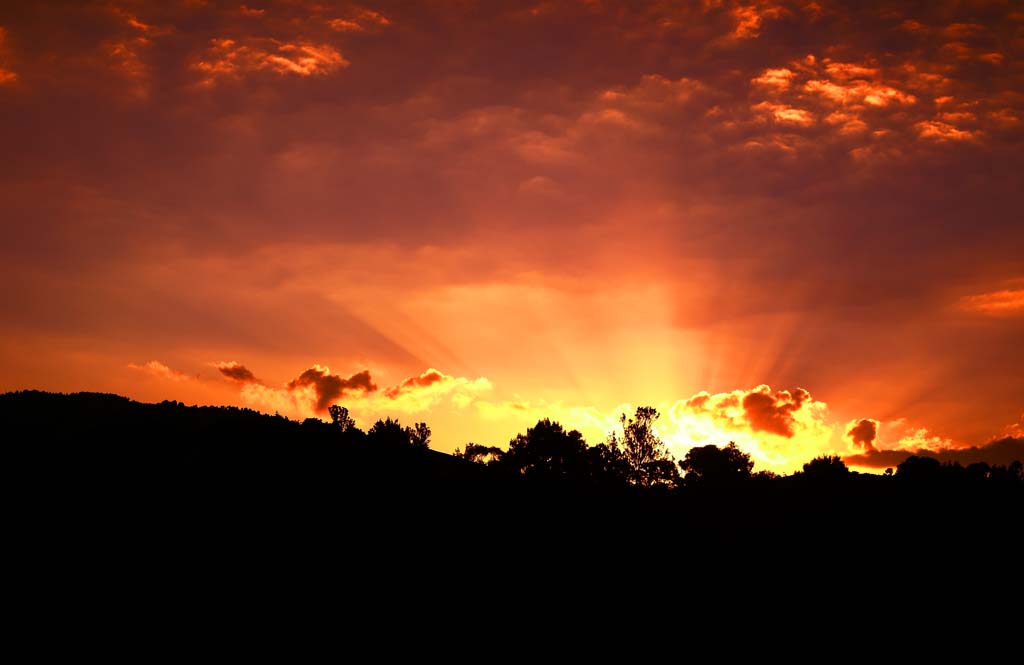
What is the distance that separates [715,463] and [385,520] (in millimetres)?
62250

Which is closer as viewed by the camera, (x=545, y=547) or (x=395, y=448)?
(x=545, y=547)

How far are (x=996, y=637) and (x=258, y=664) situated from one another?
39381 millimetres

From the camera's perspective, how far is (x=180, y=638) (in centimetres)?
3797

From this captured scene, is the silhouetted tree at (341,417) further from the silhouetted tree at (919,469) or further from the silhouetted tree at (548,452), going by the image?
the silhouetted tree at (919,469)

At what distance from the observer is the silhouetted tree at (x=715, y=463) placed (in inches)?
3922

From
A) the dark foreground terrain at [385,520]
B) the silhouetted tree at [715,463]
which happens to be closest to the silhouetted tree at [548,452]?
the silhouetted tree at [715,463]

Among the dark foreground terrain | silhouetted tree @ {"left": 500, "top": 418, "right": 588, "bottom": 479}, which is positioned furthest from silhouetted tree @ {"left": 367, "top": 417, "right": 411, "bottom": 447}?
silhouetted tree @ {"left": 500, "top": 418, "right": 588, "bottom": 479}

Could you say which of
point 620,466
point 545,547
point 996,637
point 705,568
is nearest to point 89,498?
point 545,547

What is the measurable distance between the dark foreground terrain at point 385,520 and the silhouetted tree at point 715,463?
29.2 meters

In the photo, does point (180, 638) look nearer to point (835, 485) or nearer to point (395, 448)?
point (395, 448)

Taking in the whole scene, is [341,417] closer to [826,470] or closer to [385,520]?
[385,520]

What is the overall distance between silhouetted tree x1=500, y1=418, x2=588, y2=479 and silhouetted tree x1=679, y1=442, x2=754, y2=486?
1453 centimetres

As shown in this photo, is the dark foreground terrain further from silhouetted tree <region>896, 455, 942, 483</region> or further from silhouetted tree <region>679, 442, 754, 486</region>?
silhouetted tree <region>679, 442, 754, 486</region>

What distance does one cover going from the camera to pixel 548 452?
4060 inches
